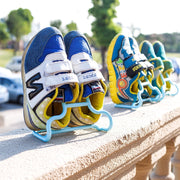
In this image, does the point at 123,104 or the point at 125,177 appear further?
the point at 123,104

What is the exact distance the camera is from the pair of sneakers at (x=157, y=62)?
2295mm

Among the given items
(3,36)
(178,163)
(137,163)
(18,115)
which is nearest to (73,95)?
(137,163)

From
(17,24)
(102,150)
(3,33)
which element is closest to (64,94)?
(102,150)

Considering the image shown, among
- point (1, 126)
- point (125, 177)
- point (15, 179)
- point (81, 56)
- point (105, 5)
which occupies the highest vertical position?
point (105, 5)

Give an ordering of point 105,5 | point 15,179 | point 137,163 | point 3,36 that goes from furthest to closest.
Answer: point 3,36 → point 105,5 → point 137,163 → point 15,179

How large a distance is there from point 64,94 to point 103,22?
17484 millimetres

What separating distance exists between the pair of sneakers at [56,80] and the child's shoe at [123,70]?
25.2 inches

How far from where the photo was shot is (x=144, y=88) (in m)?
2.16

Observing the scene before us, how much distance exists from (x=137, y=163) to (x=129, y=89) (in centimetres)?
65

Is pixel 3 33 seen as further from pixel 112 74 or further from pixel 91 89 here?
pixel 91 89

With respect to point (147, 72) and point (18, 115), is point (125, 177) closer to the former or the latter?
point (147, 72)

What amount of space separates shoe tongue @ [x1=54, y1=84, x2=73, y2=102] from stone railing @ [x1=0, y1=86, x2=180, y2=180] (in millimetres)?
176

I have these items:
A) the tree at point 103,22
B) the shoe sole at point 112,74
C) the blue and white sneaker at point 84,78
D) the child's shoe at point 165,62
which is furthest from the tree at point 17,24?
the blue and white sneaker at point 84,78

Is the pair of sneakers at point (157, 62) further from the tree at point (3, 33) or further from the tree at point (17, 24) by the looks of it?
the tree at point (3, 33)
